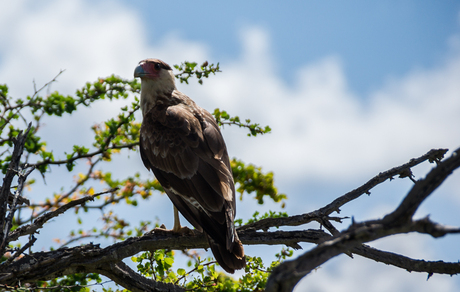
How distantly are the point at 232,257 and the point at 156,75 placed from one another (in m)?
2.78

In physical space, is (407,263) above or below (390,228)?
above

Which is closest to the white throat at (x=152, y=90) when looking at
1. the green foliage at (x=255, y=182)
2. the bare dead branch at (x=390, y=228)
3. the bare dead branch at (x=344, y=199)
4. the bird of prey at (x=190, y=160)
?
the bird of prey at (x=190, y=160)

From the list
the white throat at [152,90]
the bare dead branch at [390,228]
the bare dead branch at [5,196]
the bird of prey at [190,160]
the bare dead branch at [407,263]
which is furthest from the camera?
the white throat at [152,90]

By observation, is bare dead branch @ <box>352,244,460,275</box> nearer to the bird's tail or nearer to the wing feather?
the bird's tail

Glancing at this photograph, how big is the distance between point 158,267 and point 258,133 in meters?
2.24

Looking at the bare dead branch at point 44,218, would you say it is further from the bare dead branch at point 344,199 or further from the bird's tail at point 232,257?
the bare dead branch at point 344,199

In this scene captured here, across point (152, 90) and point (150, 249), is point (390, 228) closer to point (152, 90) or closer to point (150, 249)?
point (150, 249)

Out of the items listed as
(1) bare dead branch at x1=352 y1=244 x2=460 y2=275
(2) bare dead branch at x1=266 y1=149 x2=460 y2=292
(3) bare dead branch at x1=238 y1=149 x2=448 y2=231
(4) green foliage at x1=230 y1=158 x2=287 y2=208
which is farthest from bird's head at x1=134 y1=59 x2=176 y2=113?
(2) bare dead branch at x1=266 y1=149 x2=460 y2=292

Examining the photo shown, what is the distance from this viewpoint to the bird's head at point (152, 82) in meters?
5.81

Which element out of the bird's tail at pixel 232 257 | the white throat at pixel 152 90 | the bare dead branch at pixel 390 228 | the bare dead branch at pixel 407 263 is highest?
the white throat at pixel 152 90

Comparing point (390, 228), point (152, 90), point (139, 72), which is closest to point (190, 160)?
point (152, 90)

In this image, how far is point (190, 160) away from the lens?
15.7ft

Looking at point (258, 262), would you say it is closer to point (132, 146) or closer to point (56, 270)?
point (56, 270)

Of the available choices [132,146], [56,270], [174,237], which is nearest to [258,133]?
[132,146]
